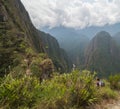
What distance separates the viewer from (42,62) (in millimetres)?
32344

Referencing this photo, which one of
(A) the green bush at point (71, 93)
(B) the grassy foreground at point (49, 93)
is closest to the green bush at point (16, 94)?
(B) the grassy foreground at point (49, 93)

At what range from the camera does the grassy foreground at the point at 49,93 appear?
6567 mm

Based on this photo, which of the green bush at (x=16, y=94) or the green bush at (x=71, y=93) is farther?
the green bush at (x=71, y=93)

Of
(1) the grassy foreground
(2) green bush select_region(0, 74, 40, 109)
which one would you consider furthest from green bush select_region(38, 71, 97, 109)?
(2) green bush select_region(0, 74, 40, 109)

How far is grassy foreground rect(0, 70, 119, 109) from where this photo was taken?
657 cm

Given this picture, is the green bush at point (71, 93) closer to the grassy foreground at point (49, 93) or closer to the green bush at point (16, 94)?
the grassy foreground at point (49, 93)

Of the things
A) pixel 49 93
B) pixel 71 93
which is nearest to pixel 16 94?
pixel 49 93

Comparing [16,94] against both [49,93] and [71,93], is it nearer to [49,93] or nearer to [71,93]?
[49,93]

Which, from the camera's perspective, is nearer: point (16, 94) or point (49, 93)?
point (16, 94)

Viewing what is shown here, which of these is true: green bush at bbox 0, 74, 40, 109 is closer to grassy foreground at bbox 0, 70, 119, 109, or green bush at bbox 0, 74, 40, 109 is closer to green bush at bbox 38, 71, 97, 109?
grassy foreground at bbox 0, 70, 119, 109

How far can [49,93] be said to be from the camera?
7211mm

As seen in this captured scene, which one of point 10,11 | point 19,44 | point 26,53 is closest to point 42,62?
point 26,53

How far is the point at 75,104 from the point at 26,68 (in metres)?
25.3

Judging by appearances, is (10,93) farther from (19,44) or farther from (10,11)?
(10,11)
